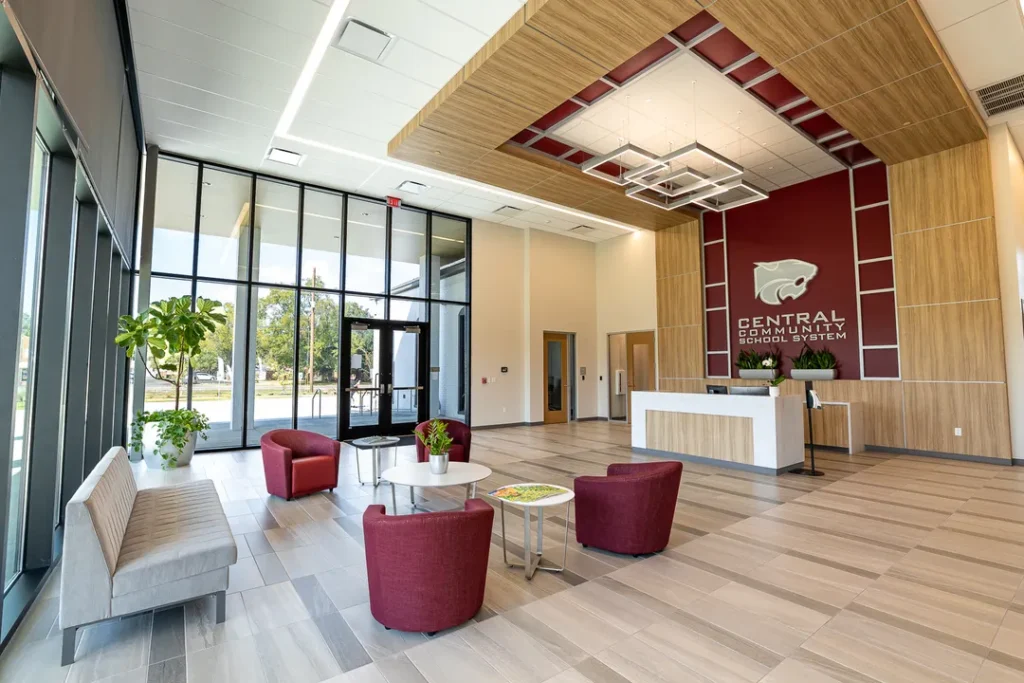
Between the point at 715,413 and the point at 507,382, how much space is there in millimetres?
5643

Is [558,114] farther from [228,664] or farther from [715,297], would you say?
[228,664]

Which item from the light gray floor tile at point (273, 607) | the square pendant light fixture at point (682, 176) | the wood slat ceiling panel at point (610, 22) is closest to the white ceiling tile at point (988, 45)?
the square pendant light fixture at point (682, 176)

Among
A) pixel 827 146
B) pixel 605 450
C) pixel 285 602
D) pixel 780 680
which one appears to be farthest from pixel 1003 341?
pixel 285 602

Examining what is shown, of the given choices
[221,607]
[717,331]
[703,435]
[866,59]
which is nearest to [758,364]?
[717,331]

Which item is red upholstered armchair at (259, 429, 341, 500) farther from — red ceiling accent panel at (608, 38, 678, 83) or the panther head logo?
the panther head logo

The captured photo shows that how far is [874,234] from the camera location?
8570mm

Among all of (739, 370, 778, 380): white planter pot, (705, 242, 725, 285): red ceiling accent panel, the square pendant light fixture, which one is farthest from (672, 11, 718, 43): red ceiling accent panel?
(739, 370, 778, 380): white planter pot

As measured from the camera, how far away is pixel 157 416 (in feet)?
23.6

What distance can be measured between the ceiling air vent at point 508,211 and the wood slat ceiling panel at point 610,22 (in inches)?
231

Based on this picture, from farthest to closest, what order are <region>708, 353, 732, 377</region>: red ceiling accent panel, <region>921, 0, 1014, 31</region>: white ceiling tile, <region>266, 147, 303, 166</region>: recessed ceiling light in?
<region>708, 353, 732, 377</region>: red ceiling accent panel
<region>266, 147, 303, 166</region>: recessed ceiling light
<region>921, 0, 1014, 31</region>: white ceiling tile

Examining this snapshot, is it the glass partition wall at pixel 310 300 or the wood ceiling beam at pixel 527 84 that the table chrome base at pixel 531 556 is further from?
the glass partition wall at pixel 310 300

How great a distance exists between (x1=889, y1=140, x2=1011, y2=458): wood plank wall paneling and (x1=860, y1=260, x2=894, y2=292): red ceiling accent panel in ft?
0.64

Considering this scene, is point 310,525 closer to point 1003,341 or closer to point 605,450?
point 605,450

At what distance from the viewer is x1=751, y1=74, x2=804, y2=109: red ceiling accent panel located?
629 cm
